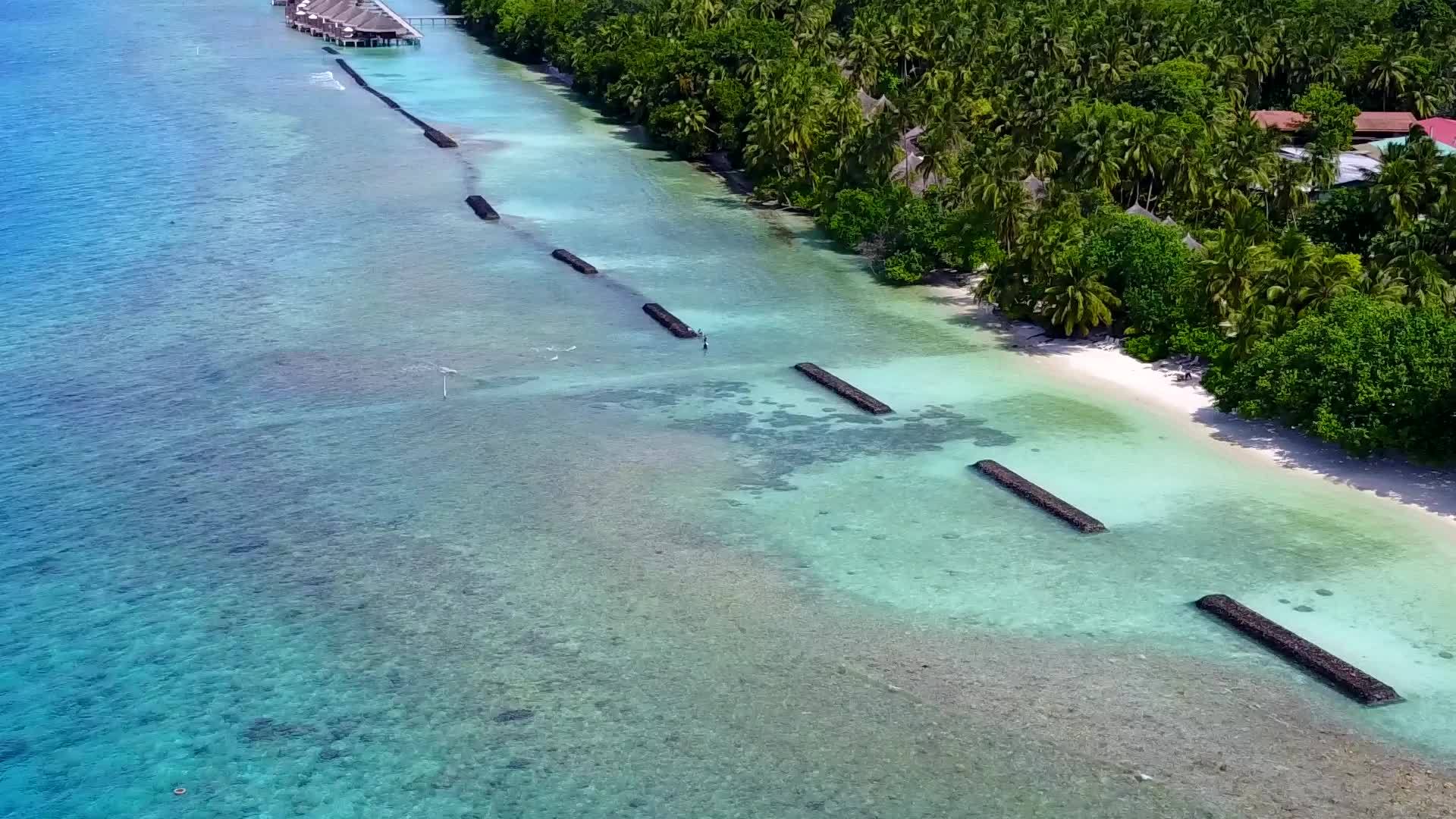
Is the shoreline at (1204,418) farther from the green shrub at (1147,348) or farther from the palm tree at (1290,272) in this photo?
the palm tree at (1290,272)

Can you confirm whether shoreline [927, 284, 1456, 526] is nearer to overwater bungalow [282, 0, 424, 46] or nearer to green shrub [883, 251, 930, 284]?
green shrub [883, 251, 930, 284]

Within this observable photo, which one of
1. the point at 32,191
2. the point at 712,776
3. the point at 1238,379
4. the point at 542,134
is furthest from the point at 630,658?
the point at 542,134

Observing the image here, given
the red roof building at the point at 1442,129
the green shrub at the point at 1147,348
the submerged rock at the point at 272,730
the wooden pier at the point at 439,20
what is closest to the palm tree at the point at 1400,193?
the green shrub at the point at 1147,348

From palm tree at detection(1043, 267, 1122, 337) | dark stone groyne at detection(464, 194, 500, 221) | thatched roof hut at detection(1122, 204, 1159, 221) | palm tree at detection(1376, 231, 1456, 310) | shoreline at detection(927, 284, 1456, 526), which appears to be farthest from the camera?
dark stone groyne at detection(464, 194, 500, 221)

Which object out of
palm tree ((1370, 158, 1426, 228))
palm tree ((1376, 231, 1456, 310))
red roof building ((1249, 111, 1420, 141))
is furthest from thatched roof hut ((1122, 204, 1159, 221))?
red roof building ((1249, 111, 1420, 141))

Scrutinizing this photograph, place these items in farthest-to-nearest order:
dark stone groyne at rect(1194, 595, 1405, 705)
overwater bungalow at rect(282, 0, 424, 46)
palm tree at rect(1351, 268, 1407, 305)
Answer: overwater bungalow at rect(282, 0, 424, 46) → palm tree at rect(1351, 268, 1407, 305) → dark stone groyne at rect(1194, 595, 1405, 705)

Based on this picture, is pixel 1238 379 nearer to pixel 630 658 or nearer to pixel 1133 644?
pixel 1133 644
